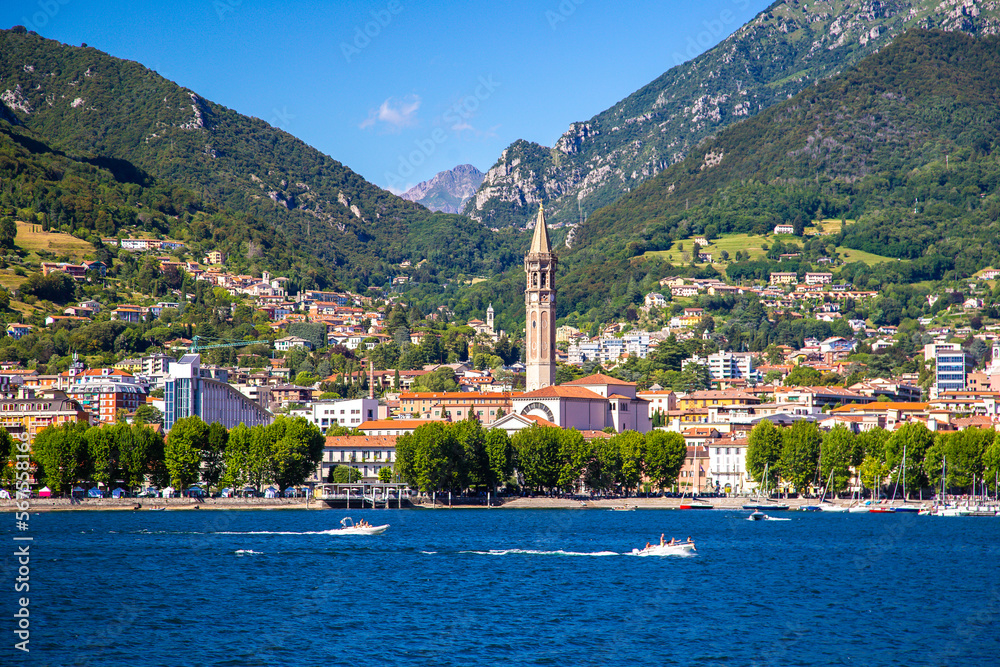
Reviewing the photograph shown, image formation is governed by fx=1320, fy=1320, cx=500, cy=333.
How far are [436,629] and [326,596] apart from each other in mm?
8053

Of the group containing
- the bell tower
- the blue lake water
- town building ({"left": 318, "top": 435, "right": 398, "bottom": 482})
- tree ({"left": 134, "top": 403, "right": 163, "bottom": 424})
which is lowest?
the blue lake water

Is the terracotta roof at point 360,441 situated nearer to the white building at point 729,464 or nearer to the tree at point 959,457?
the white building at point 729,464

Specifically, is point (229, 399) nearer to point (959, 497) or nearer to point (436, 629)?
Result: point (959, 497)

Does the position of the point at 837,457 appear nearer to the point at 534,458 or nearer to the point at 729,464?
the point at 729,464

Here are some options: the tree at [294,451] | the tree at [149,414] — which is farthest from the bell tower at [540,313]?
the tree at [294,451]

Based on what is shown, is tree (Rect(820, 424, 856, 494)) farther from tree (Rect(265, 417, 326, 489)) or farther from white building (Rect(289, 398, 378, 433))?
white building (Rect(289, 398, 378, 433))

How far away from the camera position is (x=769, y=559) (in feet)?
217

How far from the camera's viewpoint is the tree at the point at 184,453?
309 feet

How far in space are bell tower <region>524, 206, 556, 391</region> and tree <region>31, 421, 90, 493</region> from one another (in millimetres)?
54839

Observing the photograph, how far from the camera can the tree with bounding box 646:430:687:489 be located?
10612cm

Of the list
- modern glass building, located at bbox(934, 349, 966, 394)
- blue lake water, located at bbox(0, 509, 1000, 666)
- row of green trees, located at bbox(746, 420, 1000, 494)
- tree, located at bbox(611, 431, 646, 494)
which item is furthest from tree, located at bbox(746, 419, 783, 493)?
modern glass building, located at bbox(934, 349, 966, 394)

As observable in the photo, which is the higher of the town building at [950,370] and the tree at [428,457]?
the town building at [950,370]

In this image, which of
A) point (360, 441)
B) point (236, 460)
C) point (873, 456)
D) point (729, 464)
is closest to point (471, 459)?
point (236, 460)

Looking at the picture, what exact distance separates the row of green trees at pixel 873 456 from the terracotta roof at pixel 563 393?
21.6m
